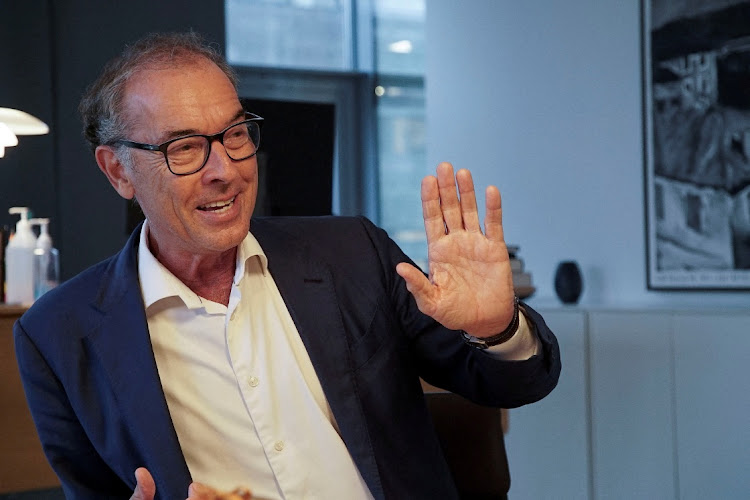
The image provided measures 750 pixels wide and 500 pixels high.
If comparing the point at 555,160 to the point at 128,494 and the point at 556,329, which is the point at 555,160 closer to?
the point at 556,329

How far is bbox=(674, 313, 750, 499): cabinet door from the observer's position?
315 centimetres

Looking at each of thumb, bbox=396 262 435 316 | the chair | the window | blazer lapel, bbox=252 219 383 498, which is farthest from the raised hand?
the window

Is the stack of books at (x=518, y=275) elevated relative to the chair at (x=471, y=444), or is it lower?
elevated

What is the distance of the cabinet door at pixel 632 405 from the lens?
3377 mm

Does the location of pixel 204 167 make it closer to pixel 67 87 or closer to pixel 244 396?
pixel 244 396

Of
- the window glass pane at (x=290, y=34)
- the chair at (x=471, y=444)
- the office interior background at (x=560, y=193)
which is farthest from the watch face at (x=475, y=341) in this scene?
the window glass pane at (x=290, y=34)

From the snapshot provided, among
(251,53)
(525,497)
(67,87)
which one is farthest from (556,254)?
(251,53)

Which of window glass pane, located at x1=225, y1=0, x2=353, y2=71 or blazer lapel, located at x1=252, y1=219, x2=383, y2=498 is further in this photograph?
window glass pane, located at x1=225, y1=0, x2=353, y2=71

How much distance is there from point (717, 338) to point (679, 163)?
2.83 ft

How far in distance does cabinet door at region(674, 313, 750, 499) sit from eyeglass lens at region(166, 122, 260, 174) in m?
2.23

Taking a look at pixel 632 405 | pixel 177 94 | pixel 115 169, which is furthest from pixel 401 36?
pixel 177 94

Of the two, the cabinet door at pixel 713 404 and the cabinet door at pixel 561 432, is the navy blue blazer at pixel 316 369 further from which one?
the cabinet door at pixel 561 432

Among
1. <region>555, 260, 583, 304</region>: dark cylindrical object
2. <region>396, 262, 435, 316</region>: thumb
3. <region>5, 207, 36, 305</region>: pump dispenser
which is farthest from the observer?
<region>555, 260, 583, 304</region>: dark cylindrical object

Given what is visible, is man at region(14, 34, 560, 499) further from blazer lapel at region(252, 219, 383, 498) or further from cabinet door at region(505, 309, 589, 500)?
cabinet door at region(505, 309, 589, 500)
